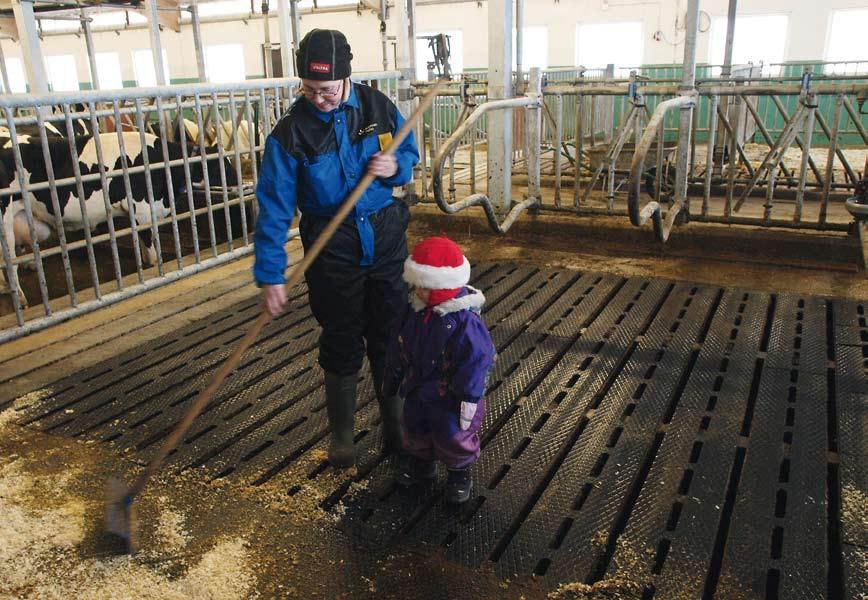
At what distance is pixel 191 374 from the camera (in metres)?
4.06

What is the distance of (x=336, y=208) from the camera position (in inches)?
110

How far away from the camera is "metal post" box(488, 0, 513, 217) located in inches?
254

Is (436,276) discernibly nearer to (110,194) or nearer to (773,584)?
(773,584)

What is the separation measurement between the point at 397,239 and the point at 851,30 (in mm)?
14971

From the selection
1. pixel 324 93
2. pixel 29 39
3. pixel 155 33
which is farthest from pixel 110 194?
pixel 324 93

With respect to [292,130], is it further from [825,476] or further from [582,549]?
[825,476]

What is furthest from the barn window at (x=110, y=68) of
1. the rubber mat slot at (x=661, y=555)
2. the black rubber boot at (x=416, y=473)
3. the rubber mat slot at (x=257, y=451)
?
the rubber mat slot at (x=661, y=555)

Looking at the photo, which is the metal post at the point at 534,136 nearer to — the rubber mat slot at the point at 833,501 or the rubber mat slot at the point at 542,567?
the rubber mat slot at the point at 833,501

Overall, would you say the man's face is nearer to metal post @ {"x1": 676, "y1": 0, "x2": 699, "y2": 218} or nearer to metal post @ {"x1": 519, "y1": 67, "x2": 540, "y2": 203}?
metal post @ {"x1": 676, "y1": 0, "x2": 699, "y2": 218}

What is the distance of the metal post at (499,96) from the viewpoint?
6.45m

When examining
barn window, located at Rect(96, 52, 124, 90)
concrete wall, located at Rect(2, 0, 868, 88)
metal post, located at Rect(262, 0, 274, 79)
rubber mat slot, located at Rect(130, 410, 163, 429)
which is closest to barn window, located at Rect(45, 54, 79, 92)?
concrete wall, located at Rect(2, 0, 868, 88)

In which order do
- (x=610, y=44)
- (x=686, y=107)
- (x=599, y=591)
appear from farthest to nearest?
(x=610, y=44) < (x=686, y=107) < (x=599, y=591)

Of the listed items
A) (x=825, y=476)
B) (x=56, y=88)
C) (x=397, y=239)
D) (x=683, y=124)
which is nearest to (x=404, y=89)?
(x=683, y=124)

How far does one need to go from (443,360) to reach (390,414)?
0.58 metres
